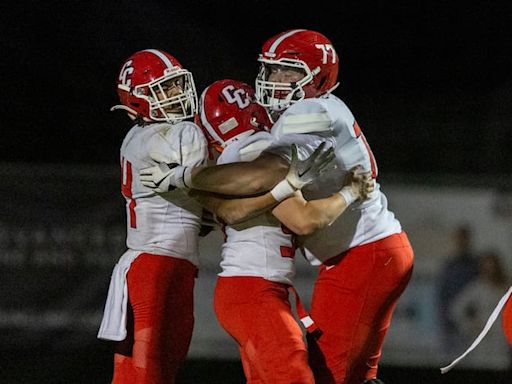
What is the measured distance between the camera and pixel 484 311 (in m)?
5.38

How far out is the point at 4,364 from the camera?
5.14m

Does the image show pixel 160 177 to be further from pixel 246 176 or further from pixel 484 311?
pixel 484 311

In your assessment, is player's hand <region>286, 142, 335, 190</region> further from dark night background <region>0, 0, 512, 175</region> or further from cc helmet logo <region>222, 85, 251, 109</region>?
dark night background <region>0, 0, 512, 175</region>

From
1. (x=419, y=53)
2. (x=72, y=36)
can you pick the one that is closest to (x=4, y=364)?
(x=72, y=36)

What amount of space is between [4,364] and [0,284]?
380 millimetres

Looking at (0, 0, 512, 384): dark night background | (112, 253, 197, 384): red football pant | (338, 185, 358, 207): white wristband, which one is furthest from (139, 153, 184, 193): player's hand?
(0, 0, 512, 384): dark night background

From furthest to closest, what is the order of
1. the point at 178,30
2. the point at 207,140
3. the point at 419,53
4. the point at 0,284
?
the point at 419,53, the point at 178,30, the point at 0,284, the point at 207,140

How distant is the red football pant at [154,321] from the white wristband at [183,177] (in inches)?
12.5

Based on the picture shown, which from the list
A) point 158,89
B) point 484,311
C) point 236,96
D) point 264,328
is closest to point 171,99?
point 158,89

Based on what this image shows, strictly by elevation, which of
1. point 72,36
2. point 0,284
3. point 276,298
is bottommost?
point 0,284

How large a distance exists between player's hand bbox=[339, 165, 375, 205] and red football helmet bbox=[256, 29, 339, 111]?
0.31 meters

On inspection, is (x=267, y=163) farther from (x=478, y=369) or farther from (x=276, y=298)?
(x=478, y=369)

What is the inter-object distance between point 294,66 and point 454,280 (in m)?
2.23

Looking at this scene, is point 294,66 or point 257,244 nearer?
point 257,244
